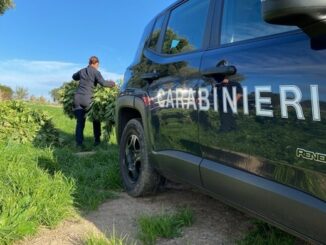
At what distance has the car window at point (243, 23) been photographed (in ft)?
8.76

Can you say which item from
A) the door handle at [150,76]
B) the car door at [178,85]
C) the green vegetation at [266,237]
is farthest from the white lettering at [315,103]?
the door handle at [150,76]

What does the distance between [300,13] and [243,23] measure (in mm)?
1034

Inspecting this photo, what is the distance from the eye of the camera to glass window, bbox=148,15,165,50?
4578 millimetres

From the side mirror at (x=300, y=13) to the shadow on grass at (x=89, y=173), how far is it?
115 inches

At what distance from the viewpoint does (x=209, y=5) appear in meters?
3.47

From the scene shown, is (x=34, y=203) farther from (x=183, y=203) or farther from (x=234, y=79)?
(x=234, y=79)

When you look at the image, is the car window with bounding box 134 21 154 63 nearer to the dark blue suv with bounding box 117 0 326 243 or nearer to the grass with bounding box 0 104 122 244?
the dark blue suv with bounding box 117 0 326 243

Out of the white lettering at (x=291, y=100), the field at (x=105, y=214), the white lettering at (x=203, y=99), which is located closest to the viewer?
the white lettering at (x=291, y=100)

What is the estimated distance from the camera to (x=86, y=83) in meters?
8.84

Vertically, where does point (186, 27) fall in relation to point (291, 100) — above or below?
above

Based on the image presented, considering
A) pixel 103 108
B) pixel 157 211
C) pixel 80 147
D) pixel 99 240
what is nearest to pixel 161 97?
pixel 157 211

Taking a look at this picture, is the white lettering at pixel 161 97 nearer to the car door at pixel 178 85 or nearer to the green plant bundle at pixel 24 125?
the car door at pixel 178 85

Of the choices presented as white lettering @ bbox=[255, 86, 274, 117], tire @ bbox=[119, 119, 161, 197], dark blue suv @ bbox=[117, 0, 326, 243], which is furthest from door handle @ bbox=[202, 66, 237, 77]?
tire @ bbox=[119, 119, 161, 197]

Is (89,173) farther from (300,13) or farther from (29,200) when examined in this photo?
(300,13)
